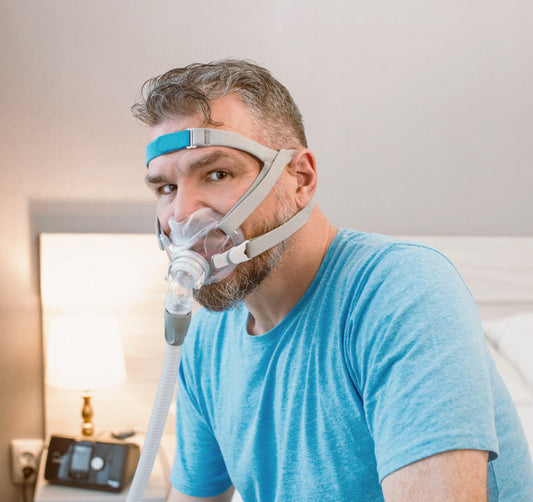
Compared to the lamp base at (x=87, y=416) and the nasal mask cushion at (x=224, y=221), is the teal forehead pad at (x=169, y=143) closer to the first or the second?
the nasal mask cushion at (x=224, y=221)

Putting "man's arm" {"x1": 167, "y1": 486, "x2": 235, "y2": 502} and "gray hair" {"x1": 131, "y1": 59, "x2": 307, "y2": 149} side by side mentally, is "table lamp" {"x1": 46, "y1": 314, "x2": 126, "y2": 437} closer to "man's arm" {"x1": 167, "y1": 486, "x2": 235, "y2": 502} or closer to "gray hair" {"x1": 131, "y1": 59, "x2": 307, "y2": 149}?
"man's arm" {"x1": 167, "y1": 486, "x2": 235, "y2": 502}

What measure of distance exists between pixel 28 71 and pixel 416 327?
182 centimetres

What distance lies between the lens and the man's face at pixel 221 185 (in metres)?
1.00

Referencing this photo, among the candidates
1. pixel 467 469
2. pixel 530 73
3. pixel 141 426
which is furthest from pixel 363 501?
pixel 530 73

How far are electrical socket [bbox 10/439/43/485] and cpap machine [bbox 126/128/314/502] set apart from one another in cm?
139

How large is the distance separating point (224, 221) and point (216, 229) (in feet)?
0.07

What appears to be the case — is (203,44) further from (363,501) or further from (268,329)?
(363,501)

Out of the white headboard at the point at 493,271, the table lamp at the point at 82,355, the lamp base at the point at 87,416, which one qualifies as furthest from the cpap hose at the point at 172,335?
the white headboard at the point at 493,271

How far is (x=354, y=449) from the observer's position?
2.95 ft

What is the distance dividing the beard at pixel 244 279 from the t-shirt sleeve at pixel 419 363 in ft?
0.66

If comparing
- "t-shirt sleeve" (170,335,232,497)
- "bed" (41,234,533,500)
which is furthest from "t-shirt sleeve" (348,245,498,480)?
"bed" (41,234,533,500)

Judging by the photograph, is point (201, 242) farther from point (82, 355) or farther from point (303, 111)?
point (303, 111)

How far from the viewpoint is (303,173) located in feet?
3.63

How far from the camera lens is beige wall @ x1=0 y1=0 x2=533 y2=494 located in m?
2.14
